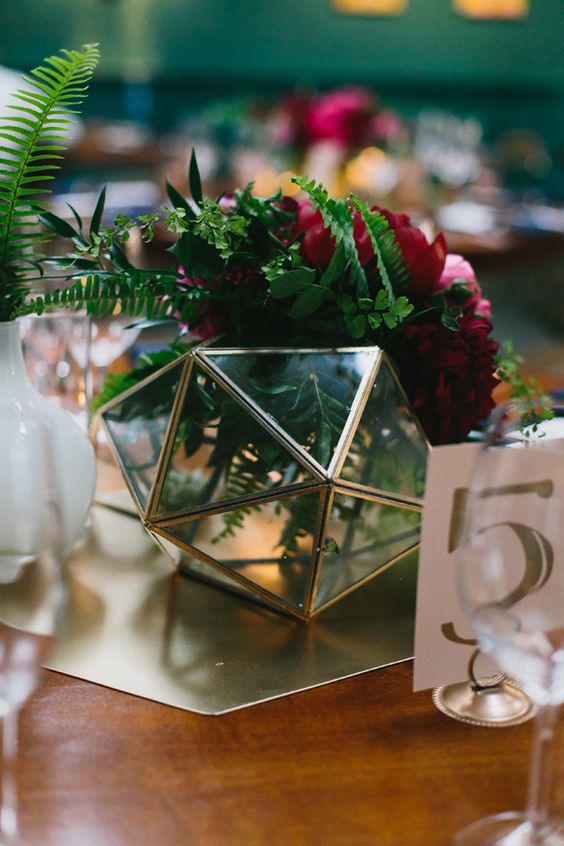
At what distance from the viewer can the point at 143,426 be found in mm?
710

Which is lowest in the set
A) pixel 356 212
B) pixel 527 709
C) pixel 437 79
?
pixel 527 709

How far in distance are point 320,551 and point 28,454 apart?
205mm

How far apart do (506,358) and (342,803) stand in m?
0.40

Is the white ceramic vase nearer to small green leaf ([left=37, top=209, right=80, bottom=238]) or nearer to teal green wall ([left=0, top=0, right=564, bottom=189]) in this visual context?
small green leaf ([left=37, top=209, right=80, bottom=238])

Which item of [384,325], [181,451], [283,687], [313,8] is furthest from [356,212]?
[313,8]

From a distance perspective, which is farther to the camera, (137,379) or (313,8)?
(313,8)

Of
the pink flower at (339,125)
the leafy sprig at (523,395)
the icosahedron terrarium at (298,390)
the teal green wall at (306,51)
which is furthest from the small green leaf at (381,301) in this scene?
the teal green wall at (306,51)

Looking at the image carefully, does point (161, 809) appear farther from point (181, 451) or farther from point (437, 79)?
point (437, 79)

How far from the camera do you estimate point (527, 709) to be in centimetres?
57

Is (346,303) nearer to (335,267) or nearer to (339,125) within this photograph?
(335,267)

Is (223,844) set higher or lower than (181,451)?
lower

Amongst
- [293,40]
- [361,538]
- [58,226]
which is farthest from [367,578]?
[293,40]

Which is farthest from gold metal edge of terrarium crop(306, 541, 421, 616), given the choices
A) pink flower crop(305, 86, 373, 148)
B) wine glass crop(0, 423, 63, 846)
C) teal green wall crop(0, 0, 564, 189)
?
teal green wall crop(0, 0, 564, 189)

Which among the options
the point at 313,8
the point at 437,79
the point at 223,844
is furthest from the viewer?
the point at 437,79
